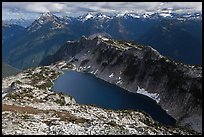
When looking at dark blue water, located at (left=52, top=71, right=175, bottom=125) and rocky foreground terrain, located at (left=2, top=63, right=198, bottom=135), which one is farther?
dark blue water, located at (left=52, top=71, right=175, bottom=125)

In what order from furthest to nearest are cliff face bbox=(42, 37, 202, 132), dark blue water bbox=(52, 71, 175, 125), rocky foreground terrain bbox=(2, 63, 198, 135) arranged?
dark blue water bbox=(52, 71, 175, 125)
cliff face bbox=(42, 37, 202, 132)
rocky foreground terrain bbox=(2, 63, 198, 135)

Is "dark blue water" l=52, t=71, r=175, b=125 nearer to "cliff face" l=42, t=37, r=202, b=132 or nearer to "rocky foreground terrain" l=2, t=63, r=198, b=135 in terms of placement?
"cliff face" l=42, t=37, r=202, b=132

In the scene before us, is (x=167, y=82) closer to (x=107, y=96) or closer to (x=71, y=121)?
(x=107, y=96)

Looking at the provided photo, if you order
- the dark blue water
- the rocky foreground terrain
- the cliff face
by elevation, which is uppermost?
the rocky foreground terrain

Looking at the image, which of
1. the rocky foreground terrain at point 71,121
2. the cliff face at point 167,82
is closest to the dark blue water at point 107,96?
the cliff face at point 167,82

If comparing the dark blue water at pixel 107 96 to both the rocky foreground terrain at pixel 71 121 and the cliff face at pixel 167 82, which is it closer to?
the cliff face at pixel 167 82

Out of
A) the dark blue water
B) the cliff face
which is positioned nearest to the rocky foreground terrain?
the cliff face

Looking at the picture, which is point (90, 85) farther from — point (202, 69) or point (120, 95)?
point (202, 69)

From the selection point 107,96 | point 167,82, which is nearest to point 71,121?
point 167,82

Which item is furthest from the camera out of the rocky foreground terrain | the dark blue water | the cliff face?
→ the dark blue water
